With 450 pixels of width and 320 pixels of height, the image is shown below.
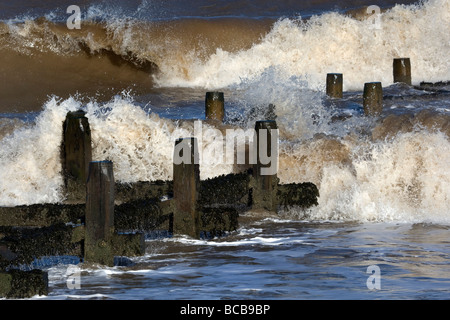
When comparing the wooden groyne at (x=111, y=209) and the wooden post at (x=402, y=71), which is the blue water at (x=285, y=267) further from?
the wooden post at (x=402, y=71)

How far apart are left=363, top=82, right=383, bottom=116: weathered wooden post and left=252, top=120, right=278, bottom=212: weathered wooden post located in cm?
397

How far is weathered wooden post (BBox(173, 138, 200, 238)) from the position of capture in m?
9.87

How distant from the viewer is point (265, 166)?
11.4 metres

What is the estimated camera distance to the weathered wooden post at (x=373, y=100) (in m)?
15.2

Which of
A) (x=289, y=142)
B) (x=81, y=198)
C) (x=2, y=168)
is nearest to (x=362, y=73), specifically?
(x=289, y=142)

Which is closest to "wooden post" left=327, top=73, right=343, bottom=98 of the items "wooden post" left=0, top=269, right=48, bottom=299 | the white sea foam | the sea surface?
the sea surface

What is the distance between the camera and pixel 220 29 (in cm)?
2709

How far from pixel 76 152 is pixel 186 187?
1.62 metres

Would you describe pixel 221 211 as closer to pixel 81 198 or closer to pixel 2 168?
pixel 81 198

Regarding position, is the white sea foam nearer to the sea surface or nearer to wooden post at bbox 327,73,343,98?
the sea surface

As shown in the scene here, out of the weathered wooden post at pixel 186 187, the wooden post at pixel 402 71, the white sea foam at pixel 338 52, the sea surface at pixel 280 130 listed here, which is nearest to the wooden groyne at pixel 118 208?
the weathered wooden post at pixel 186 187

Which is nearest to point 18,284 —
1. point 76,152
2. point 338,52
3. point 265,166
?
point 76,152

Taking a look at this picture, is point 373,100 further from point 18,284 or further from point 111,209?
point 18,284

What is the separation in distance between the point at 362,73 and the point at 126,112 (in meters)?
12.4
